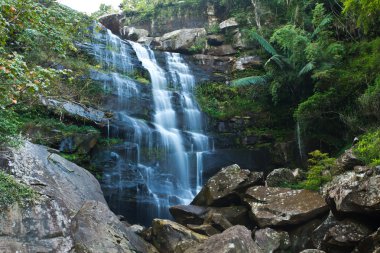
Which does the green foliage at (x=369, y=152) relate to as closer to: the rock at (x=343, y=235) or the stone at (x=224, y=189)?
the rock at (x=343, y=235)

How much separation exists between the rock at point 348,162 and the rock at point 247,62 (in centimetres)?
1120

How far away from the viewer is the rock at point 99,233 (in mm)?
5780

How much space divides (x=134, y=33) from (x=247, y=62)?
9.60m

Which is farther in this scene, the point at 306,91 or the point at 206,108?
the point at 206,108

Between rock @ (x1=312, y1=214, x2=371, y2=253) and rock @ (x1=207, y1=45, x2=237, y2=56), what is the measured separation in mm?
15934

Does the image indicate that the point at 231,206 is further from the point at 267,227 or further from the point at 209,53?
the point at 209,53

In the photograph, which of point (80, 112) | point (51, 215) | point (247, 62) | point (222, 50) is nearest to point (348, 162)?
point (51, 215)

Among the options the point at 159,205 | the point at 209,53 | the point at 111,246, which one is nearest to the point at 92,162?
the point at 159,205

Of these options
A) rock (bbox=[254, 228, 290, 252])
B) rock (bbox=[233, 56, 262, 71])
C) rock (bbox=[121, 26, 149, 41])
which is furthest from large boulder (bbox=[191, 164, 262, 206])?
rock (bbox=[121, 26, 149, 41])

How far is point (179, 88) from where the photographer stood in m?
18.5

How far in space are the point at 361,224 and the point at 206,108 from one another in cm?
1117

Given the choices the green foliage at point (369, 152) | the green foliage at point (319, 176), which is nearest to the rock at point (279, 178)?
the green foliage at point (319, 176)

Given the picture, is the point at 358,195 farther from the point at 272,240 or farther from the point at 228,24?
the point at 228,24

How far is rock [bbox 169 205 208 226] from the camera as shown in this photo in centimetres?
927
